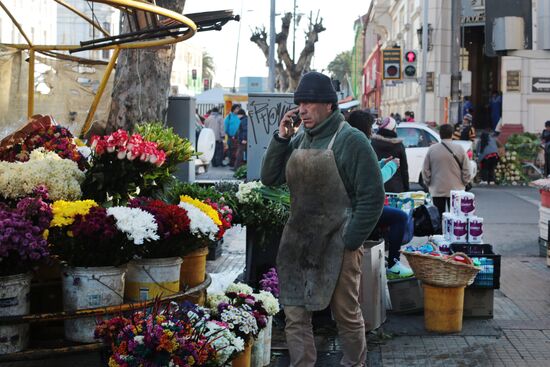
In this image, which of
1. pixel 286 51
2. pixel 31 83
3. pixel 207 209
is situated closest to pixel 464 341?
pixel 207 209

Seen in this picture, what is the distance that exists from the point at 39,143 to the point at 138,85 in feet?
15.4

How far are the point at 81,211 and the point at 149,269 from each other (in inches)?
20.7

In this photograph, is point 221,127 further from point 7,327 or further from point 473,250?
point 7,327

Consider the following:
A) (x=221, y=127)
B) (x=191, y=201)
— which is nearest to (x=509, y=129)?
(x=221, y=127)

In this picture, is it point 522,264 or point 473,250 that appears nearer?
point 473,250

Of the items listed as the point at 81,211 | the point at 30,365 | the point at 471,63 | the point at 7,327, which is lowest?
the point at 30,365

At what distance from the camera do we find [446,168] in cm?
1143

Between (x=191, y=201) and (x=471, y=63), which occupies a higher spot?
(x=471, y=63)

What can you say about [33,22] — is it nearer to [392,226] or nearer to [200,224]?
[392,226]

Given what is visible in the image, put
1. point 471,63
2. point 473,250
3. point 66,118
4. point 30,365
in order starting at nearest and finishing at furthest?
point 30,365 → point 473,250 → point 66,118 → point 471,63

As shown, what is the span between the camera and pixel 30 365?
603 centimetres

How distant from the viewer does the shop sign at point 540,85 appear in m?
27.2

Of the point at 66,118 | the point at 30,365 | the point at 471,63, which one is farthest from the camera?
the point at 471,63

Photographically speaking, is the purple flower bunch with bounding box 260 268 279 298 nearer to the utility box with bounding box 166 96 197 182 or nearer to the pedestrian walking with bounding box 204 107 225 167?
the utility box with bounding box 166 96 197 182
